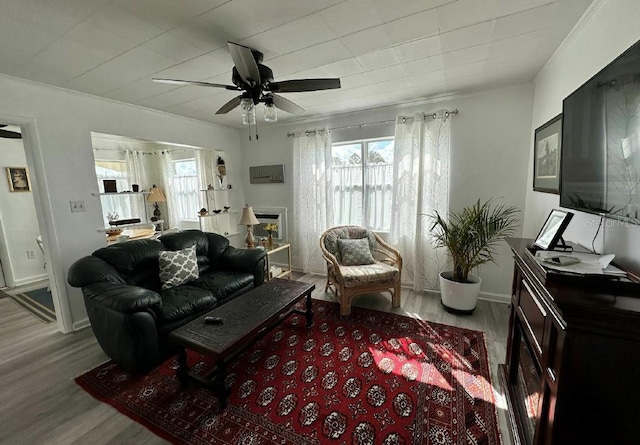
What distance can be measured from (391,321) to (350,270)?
2.28 ft

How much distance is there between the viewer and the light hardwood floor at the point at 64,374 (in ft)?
5.11

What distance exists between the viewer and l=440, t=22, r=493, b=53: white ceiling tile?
174 cm

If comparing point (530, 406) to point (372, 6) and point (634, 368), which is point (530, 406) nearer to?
point (634, 368)

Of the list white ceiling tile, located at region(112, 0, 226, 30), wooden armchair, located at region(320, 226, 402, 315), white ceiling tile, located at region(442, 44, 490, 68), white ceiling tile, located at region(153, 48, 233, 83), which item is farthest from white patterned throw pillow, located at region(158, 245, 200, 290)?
white ceiling tile, located at region(442, 44, 490, 68)

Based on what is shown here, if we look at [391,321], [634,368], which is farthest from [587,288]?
[391,321]

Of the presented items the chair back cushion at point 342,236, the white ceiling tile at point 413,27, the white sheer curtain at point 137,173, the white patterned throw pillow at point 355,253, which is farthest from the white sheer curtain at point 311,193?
the white sheer curtain at point 137,173

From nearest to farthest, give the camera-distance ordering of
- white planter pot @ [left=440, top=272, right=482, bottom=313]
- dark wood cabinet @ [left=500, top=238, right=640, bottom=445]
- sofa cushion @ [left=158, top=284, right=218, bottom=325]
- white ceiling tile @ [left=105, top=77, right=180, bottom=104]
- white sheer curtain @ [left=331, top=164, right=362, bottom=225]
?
dark wood cabinet @ [left=500, top=238, right=640, bottom=445]
sofa cushion @ [left=158, top=284, right=218, bottom=325]
white ceiling tile @ [left=105, top=77, right=180, bottom=104]
white planter pot @ [left=440, top=272, right=482, bottom=313]
white sheer curtain @ [left=331, top=164, right=362, bottom=225]

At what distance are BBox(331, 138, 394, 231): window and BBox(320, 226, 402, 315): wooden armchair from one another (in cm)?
36

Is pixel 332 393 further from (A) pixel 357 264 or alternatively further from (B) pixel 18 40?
(B) pixel 18 40

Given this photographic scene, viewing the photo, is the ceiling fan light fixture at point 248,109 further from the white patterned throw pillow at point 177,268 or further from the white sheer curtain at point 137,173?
the white sheer curtain at point 137,173

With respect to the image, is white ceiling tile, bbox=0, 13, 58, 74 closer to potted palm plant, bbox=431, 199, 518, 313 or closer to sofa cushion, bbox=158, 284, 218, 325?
sofa cushion, bbox=158, 284, 218, 325

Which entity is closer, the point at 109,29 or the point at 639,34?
the point at 639,34

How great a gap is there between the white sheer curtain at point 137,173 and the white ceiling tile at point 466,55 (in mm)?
5739

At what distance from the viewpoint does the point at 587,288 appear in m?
0.95
